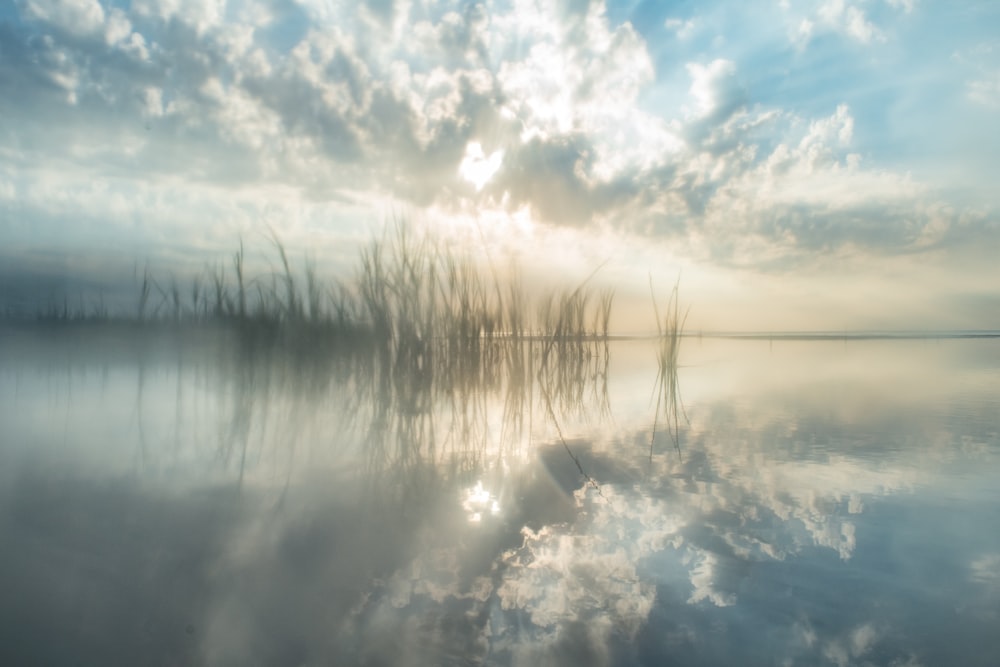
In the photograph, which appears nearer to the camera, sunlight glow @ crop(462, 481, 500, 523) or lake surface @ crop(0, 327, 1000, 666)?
lake surface @ crop(0, 327, 1000, 666)

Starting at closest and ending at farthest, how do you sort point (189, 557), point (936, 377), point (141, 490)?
point (189, 557) < point (141, 490) < point (936, 377)

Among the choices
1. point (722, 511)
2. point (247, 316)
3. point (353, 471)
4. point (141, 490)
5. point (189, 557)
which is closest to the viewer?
point (189, 557)

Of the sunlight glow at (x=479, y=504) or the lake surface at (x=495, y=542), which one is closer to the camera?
the lake surface at (x=495, y=542)

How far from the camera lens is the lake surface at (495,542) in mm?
855

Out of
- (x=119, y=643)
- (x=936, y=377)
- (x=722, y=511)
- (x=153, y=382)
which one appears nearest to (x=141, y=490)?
(x=119, y=643)

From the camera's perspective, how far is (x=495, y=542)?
1232 mm

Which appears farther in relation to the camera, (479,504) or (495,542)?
(479,504)

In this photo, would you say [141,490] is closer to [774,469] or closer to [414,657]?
[414,657]

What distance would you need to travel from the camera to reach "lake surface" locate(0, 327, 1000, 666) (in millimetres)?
855

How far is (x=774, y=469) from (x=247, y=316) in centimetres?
407

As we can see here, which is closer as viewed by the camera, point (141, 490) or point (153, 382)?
point (141, 490)

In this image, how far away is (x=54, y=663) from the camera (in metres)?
0.79

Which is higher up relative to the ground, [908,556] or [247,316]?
[247,316]

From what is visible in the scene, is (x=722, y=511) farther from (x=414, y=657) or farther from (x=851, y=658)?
(x=414, y=657)
